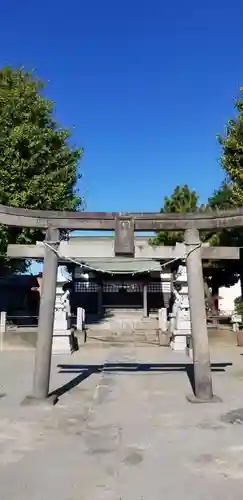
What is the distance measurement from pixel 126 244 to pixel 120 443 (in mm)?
3370

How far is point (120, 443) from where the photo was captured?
505 centimetres

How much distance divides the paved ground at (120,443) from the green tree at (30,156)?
24.9ft

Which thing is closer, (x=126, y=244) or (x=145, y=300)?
(x=126, y=244)

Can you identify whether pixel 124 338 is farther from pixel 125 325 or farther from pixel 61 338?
pixel 61 338

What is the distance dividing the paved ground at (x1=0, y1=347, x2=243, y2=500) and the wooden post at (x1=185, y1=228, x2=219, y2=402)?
0.35m

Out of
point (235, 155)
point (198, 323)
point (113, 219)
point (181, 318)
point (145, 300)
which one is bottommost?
point (198, 323)

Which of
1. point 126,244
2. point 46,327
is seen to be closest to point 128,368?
point 46,327

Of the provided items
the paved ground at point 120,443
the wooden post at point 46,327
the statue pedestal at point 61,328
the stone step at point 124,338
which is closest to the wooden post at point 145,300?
the stone step at point 124,338

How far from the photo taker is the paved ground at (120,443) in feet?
12.6

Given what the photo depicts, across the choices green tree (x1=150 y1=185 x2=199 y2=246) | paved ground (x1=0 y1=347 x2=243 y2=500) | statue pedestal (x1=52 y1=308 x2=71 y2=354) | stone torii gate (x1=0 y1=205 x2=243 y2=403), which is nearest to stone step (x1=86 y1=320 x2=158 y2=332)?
green tree (x1=150 y1=185 x2=199 y2=246)

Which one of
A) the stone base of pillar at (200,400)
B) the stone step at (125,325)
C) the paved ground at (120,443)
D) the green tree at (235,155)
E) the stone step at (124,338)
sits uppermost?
the green tree at (235,155)

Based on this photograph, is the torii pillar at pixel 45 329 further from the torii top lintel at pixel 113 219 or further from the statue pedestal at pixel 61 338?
the statue pedestal at pixel 61 338

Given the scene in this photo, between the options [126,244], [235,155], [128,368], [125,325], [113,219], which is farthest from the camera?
[125,325]

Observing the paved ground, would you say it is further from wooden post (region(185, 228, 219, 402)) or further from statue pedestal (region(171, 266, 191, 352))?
statue pedestal (region(171, 266, 191, 352))
